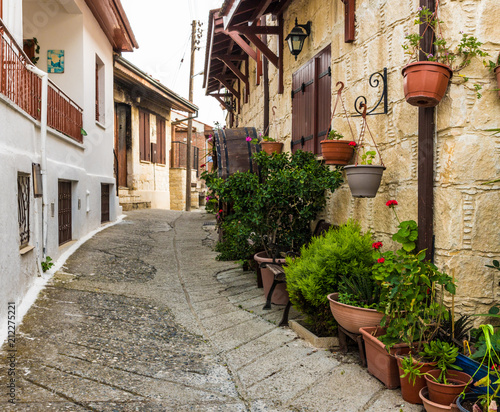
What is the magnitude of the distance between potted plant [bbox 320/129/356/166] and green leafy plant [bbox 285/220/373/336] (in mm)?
808

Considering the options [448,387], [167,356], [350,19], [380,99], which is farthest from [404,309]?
[350,19]

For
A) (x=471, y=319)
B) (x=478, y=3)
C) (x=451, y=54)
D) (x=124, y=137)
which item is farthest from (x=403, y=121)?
(x=124, y=137)

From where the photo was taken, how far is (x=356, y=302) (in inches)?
135

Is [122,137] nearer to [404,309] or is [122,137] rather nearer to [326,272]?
[326,272]

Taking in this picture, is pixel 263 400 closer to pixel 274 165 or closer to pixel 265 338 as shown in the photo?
pixel 265 338

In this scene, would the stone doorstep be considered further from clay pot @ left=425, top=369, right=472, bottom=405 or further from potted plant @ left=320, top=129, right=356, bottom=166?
potted plant @ left=320, top=129, right=356, bottom=166

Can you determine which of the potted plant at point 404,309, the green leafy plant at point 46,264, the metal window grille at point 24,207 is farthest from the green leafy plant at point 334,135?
the green leafy plant at point 46,264

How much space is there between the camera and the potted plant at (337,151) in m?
4.37

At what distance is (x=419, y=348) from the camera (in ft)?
9.30

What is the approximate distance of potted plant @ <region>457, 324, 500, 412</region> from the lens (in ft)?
7.11

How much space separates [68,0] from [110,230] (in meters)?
4.20

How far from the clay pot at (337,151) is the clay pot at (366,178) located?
0.58 metres

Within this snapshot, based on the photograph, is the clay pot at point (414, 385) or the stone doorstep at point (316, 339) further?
the stone doorstep at point (316, 339)

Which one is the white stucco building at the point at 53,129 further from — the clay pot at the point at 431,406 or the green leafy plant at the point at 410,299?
the clay pot at the point at 431,406
